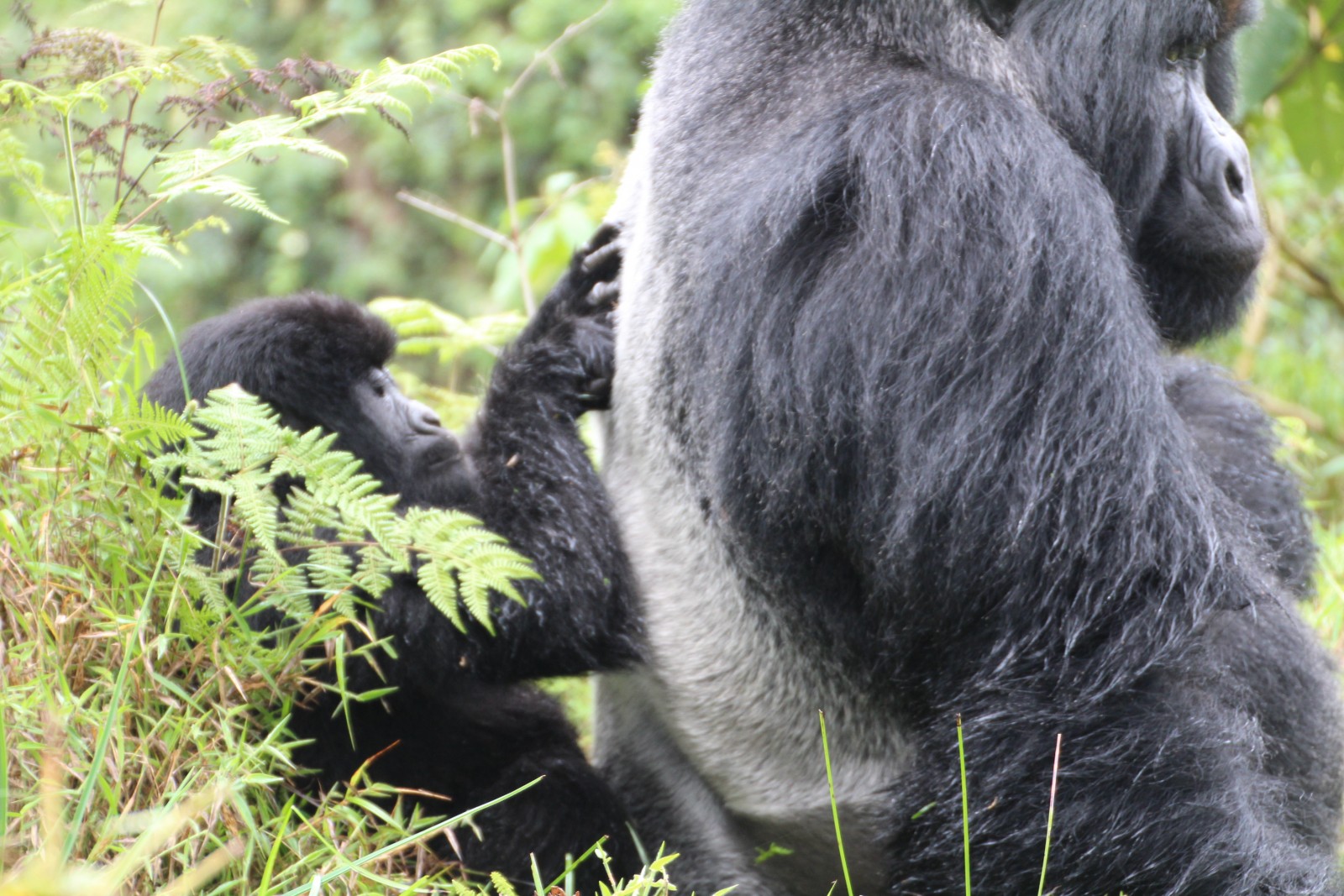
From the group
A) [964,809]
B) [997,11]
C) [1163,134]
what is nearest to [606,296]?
[997,11]

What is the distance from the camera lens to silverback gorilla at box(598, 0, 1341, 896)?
161 centimetres

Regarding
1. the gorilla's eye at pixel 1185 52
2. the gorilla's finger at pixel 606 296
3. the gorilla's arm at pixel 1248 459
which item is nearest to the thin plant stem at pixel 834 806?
the gorilla's finger at pixel 606 296

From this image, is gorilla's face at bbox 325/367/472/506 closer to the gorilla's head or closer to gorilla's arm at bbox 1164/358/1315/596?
the gorilla's head

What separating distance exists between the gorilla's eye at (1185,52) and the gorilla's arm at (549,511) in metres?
0.91

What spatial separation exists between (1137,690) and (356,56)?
7229 millimetres

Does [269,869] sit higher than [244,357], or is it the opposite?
[244,357]

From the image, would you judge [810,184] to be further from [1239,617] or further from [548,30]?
[548,30]

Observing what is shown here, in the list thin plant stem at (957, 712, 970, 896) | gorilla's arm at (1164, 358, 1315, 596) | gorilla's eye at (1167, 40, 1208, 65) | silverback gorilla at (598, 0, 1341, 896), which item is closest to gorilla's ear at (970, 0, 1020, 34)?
silverback gorilla at (598, 0, 1341, 896)

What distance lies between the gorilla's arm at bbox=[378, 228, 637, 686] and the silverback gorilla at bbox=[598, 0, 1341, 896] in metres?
0.10

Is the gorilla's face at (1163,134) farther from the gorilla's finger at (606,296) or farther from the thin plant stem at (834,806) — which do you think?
the thin plant stem at (834,806)

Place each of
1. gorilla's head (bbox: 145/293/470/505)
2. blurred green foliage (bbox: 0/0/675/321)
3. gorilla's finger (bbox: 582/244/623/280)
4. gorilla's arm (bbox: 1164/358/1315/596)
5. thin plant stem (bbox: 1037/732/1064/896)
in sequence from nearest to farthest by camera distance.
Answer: thin plant stem (bbox: 1037/732/1064/896) < gorilla's head (bbox: 145/293/470/505) < gorilla's finger (bbox: 582/244/623/280) < gorilla's arm (bbox: 1164/358/1315/596) < blurred green foliage (bbox: 0/0/675/321)

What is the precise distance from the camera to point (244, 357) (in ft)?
6.91

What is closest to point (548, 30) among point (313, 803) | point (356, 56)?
point (356, 56)

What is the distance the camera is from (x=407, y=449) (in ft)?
7.22
